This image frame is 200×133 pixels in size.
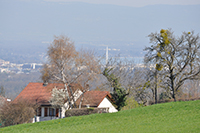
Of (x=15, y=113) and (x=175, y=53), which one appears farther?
(x=175, y=53)

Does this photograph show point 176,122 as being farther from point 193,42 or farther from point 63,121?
point 193,42

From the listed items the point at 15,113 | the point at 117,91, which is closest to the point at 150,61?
the point at 117,91

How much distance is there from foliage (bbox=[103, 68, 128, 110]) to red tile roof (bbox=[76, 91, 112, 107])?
63.8 inches

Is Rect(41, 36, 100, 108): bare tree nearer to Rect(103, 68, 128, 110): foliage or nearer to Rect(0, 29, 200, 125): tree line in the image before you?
Rect(0, 29, 200, 125): tree line

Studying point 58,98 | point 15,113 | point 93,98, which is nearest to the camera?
point 15,113

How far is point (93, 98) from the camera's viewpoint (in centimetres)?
4259

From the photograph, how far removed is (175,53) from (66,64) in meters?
13.6

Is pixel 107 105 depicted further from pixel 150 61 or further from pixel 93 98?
pixel 150 61

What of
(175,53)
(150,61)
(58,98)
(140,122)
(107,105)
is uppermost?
(175,53)

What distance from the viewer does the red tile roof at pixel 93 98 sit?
40.9 metres

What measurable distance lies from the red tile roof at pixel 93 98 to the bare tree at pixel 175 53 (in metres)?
9.48

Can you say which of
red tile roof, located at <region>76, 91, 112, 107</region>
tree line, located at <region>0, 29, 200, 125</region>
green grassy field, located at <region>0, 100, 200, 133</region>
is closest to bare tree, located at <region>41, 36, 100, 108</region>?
tree line, located at <region>0, 29, 200, 125</region>

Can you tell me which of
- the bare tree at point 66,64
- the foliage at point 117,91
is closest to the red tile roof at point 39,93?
the bare tree at point 66,64

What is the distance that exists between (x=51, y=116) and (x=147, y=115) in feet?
74.5
